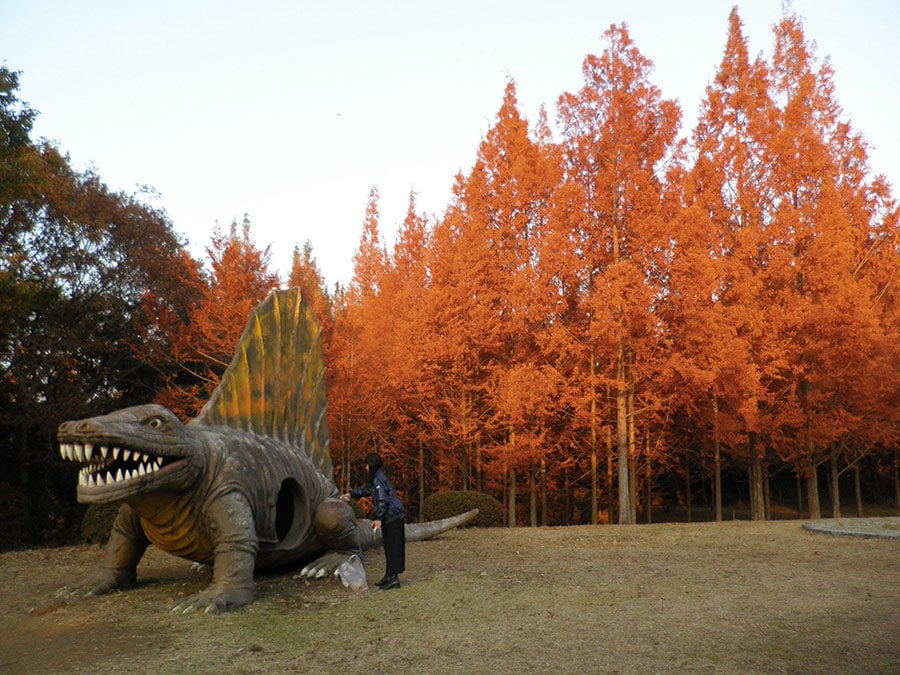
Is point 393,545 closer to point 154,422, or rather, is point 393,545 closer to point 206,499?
point 206,499

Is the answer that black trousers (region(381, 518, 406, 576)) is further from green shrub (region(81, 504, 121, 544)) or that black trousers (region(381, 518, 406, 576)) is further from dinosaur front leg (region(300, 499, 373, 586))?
green shrub (region(81, 504, 121, 544))

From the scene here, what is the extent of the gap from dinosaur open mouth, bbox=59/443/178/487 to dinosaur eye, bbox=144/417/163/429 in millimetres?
253

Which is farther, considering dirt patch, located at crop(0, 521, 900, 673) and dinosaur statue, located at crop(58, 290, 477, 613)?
dinosaur statue, located at crop(58, 290, 477, 613)

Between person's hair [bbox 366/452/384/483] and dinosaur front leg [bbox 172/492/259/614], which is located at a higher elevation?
person's hair [bbox 366/452/384/483]

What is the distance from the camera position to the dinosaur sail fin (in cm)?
751

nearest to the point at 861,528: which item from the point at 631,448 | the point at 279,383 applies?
the point at 631,448

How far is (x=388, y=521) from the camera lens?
281 inches

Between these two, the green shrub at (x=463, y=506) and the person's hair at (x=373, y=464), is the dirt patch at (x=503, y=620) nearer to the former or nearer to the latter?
the person's hair at (x=373, y=464)

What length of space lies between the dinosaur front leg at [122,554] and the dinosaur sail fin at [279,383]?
3.75 ft

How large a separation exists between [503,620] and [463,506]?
28.0 feet

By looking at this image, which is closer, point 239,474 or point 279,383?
point 239,474

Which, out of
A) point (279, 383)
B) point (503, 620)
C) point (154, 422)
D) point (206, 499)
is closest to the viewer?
point (503, 620)

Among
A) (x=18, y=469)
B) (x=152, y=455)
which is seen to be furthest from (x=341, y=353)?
(x=152, y=455)

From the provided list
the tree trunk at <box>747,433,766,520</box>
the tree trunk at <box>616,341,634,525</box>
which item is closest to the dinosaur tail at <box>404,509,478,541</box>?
the tree trunk at <box>616,341,634,525</box>
